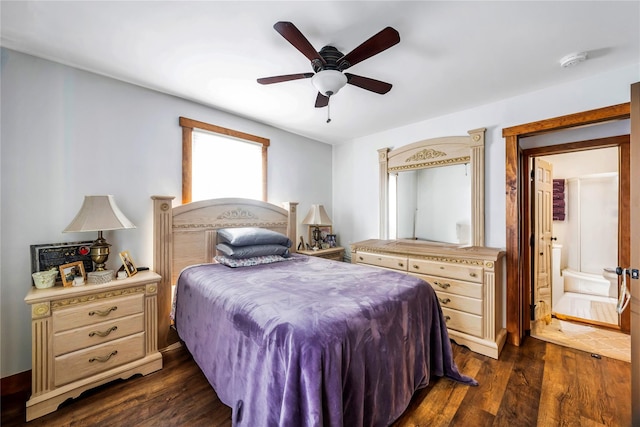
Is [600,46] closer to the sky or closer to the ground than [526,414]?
closer to the sky

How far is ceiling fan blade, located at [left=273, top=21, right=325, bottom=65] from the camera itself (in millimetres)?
1294

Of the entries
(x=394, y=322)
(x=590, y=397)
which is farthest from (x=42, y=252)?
(x=590, y=397)

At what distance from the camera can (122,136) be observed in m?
2.27

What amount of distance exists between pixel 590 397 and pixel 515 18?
8.53 feet

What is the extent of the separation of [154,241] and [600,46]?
3.84m

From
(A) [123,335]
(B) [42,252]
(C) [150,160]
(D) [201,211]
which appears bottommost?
(A) [123,335]

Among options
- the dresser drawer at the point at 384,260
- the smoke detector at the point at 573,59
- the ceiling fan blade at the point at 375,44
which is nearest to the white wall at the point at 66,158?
the ceiling fan blade at the point at 375,44

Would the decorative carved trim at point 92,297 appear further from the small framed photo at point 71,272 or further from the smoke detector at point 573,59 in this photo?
the smoke detector at point 573,59

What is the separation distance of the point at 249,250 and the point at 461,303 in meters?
2.15

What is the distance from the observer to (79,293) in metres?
1.73

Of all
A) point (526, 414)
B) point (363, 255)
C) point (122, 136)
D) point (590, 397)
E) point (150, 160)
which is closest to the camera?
point (526, 414)

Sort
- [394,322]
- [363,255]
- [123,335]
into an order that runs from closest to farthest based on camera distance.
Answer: [394,322] < [123,335] < [363,255]

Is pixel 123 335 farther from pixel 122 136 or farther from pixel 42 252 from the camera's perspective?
pixel 122 136

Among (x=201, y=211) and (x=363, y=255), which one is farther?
(x=363, y=255)
